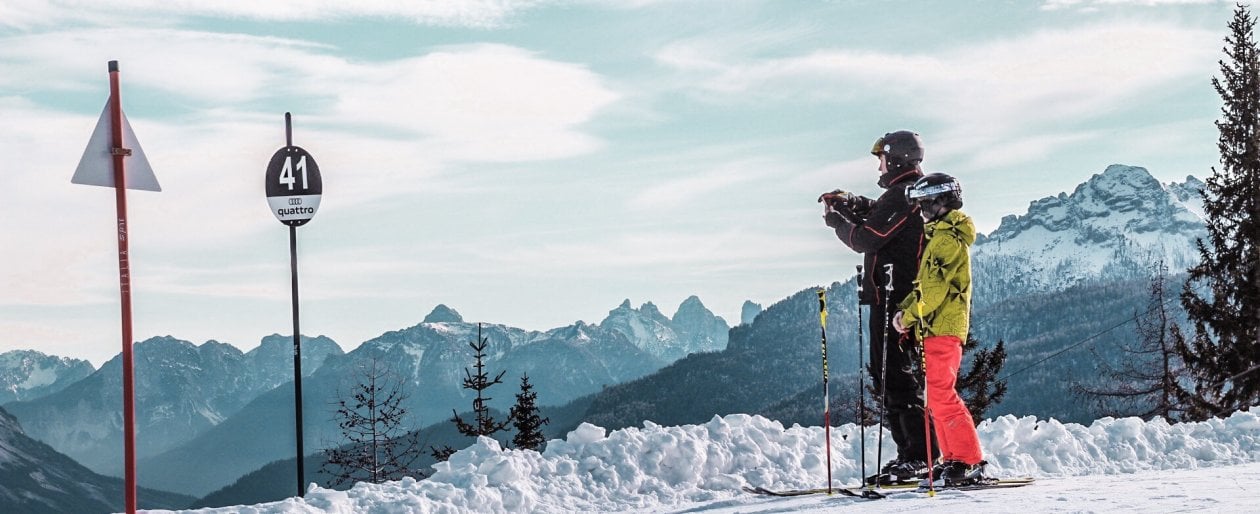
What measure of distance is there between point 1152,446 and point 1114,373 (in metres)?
27.0

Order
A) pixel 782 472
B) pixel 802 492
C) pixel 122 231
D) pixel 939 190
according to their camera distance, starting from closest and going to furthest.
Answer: pixel 122 231
pixel 939 190
pixel 802 492
pixel 782 472

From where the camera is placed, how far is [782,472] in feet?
35.2

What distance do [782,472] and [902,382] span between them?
1.95 metres

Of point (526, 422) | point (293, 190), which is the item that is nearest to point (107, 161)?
point (293, 190)

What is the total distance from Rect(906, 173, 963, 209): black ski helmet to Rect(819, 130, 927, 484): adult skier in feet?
1.13

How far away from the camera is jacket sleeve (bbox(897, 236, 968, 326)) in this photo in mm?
8664

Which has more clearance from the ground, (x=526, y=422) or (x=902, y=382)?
(x=902, y=382)

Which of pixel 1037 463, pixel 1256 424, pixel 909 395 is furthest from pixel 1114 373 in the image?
pixel 909 395

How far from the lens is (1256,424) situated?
13.0 metres

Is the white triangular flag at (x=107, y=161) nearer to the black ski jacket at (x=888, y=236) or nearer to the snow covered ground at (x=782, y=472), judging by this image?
the snow covered ground at (x=782, y=472)

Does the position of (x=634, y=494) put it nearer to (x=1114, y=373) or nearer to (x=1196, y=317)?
(x=1196, y=317)

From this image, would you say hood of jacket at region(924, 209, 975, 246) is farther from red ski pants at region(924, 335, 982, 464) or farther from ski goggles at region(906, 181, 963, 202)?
red ski pants at region(924, 335, 982, 464)

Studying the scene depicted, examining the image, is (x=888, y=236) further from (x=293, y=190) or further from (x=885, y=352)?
(x=293, y=190)

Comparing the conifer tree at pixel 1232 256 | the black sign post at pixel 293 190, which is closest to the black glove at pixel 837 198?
the black sign post at pixel 293 190
